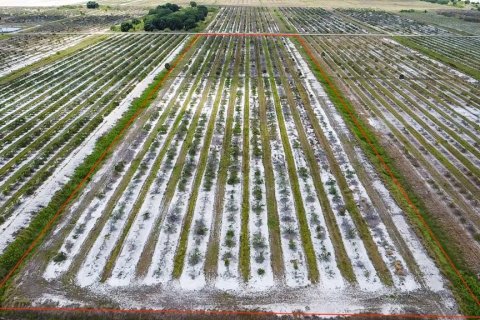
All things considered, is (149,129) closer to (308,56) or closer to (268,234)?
(268,234)

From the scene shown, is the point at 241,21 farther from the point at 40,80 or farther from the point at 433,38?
the point at 40,80

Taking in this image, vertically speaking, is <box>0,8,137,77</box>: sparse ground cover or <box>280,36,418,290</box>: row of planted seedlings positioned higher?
<box>0,8,137,77</box>: sparse ground cover

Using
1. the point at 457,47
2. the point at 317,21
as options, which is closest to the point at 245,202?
the point at 457,47

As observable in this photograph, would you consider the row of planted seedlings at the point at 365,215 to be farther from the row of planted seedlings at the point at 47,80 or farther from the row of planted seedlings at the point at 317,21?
the row of planted seedlings at the point at 317,21

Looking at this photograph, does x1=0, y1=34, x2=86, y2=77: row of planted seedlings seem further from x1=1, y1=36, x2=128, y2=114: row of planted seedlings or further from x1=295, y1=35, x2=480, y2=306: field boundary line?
x1=295, y1=35, x2=480, y2=306: field boundary line

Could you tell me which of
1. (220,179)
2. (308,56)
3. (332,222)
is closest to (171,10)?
(308,56)

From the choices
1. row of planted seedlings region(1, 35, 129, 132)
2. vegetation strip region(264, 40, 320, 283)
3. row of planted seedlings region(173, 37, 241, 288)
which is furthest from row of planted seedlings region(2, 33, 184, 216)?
vegetation strip region(264, 40, 320, 283)
